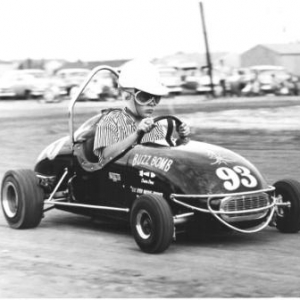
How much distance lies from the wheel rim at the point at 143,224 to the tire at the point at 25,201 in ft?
4.23

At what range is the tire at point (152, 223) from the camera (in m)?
6.07

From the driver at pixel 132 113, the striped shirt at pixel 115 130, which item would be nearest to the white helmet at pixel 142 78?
the driver at pixel 132 113

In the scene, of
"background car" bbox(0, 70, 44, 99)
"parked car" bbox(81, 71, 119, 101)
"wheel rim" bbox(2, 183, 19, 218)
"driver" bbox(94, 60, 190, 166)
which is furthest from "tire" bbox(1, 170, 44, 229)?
"background car" bbox(0, 70, 44, 99)

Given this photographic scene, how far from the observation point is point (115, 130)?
7105 millimetres

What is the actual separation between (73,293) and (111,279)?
1.39 ft

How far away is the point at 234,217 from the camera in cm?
638

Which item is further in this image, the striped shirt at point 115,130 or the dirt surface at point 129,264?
the striped shirt at point 115,130

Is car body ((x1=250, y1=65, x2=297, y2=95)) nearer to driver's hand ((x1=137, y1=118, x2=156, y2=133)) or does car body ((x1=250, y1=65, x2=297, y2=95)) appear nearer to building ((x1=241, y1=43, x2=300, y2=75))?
building ((x1=241, y1=43, x2=300, y2=75))

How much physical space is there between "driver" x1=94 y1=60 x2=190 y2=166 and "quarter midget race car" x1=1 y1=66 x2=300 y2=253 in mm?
143

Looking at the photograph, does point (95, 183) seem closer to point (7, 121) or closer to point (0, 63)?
point (7, 121)

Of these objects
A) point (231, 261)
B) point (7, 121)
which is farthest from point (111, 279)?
point (7, 121)

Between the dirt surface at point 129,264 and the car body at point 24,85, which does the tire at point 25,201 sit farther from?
the car body at point 24,85

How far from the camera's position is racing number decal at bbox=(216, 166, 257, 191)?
641 cm

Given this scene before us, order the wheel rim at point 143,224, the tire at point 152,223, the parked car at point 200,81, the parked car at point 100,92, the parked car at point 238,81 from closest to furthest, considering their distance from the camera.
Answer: the tire at point 152,223
the wheel rim at point 143,224
the parked car at point 100,92
the parked car at point 238,81
the parked car at point 200,81
